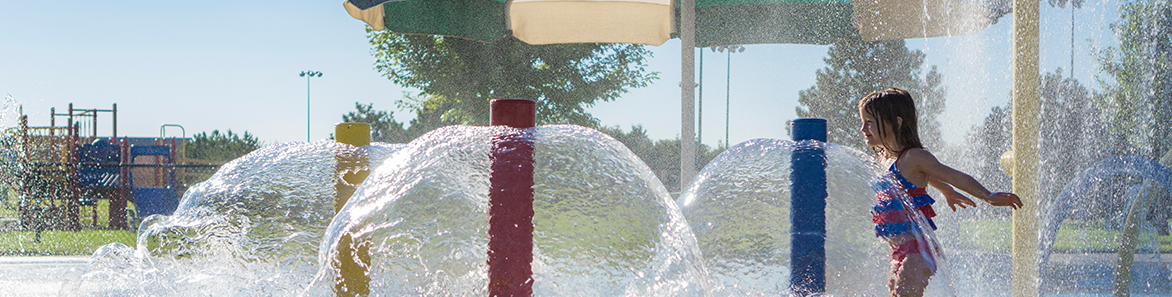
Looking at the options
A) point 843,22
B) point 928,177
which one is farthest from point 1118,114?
point 928,177

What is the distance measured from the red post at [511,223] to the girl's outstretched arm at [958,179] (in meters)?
1.33

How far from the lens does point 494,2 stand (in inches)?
182

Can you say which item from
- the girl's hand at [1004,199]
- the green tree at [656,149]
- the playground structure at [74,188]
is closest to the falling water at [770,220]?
the girl's hand at [1004,199]

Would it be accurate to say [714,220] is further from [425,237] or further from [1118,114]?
[1118,114]

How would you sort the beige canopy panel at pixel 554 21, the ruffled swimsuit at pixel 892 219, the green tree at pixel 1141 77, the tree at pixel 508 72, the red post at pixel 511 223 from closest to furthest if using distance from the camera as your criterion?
the red post at pixel 511 223, the ruffled swimsuit at pixel 892 219, the green tree at pixel 1141 77, the beige canopy panel at pixel 554 21, the tree at pixel 508 72

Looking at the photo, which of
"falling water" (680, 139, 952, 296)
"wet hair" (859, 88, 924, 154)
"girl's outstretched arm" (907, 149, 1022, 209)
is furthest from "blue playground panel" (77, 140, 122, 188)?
"girl's outstretched arm" (907, 149, 1022, 209)

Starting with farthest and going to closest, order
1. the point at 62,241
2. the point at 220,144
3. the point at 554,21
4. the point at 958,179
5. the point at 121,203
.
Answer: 1. the point at 220,144
2. the point at 121,203
3. the point at 62,241
4. the point at 554,21
5. the point at 958,179

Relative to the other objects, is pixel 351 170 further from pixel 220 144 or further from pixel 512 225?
pixel 220 144

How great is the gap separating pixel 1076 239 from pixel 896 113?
16.8ft

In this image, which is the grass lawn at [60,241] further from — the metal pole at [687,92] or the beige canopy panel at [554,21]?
the metal pole at [687,92]

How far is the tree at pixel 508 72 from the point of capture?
16312 mm

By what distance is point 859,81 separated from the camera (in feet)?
98.4

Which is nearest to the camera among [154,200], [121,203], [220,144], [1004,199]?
[1004,199]

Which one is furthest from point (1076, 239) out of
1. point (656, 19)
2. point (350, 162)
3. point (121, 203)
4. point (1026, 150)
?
point (121, 203)
